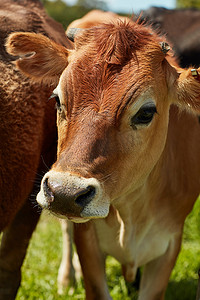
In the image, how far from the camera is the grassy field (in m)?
5.36

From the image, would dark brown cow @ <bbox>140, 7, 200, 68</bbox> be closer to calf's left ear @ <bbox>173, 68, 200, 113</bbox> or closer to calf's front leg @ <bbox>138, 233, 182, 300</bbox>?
calf's front leg @ <bbox>138, 233, 182, 300</bbox>

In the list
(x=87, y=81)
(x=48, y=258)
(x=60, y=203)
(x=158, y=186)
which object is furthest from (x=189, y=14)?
(x=60, y=203)

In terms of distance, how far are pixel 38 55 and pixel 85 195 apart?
4.85 feet

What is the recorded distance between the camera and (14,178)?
A: 3.90m

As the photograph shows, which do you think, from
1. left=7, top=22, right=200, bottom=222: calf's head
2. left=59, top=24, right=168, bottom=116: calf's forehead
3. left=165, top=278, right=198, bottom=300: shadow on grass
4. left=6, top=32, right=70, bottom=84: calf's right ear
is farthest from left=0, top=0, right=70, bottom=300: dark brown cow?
left=165, top=278, right=198, bottom=300: shadow on grass

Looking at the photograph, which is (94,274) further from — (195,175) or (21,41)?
(21,41)

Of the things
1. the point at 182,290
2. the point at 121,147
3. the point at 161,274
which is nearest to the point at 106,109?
the point at 121,147

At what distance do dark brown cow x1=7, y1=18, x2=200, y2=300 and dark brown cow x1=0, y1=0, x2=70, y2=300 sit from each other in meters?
0.21

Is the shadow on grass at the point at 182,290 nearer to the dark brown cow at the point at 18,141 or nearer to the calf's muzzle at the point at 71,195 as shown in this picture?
the dark brown cow at the point at 18,141

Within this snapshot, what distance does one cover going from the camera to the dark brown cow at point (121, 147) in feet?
10.2

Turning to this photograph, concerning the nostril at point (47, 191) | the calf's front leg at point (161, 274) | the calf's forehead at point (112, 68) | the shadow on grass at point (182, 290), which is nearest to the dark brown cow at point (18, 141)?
the calf's forehead at point (112, 68)

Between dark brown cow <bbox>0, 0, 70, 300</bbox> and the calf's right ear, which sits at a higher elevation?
the calf's right ear

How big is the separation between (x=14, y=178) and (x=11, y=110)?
0.54 meters

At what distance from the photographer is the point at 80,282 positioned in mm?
5758
